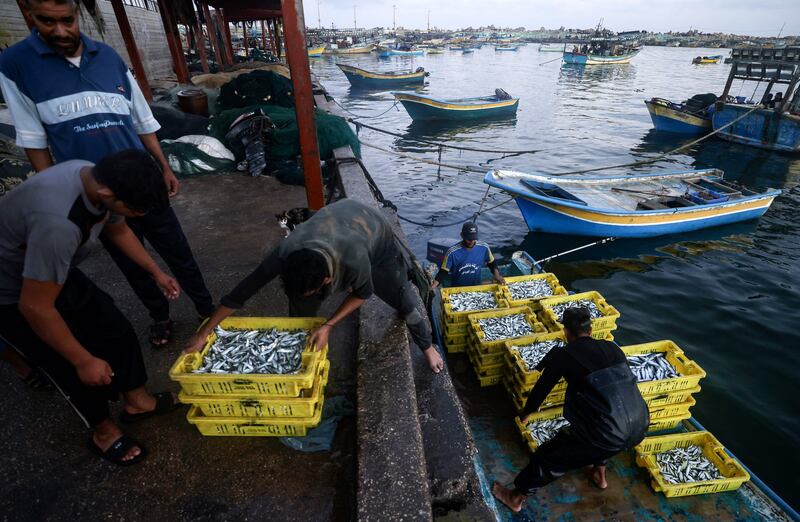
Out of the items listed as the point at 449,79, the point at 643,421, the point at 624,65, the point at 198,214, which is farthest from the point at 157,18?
the point at 624,65

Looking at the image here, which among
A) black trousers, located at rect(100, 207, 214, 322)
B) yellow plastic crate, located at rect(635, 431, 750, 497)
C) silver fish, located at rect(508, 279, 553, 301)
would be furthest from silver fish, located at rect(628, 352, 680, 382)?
black trousers, located at rect(100, 207, 214, 322)

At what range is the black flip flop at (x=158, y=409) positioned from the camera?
294 cm

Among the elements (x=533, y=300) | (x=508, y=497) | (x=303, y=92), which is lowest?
(x=508, y=497)

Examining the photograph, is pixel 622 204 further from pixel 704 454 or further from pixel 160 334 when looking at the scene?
pixel 160 334

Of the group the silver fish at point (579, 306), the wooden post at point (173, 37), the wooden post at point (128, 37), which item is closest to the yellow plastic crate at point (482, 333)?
the silver fish at point (579, 306)

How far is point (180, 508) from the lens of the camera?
245 cm

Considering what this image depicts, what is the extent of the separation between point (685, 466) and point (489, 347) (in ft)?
8.29

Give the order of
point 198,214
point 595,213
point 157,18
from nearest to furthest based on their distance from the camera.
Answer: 1. point 198,214
2. point 595,213
3. point 157,18

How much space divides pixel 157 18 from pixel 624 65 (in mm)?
70231

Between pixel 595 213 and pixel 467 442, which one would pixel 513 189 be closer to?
pixel 595 213

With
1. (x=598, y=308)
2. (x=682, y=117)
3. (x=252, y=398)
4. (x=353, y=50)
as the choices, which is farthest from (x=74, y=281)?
(x=353, y=50)

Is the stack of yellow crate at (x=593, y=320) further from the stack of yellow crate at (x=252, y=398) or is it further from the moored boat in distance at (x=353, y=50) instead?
the moored boat in distance at (x=353, y=50)

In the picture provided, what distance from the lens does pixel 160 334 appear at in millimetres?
3635

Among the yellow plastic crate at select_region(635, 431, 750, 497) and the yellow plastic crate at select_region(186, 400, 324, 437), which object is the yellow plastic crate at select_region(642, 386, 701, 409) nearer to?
the yellow plastic crate at select_region(635, 431, 750, 497)
